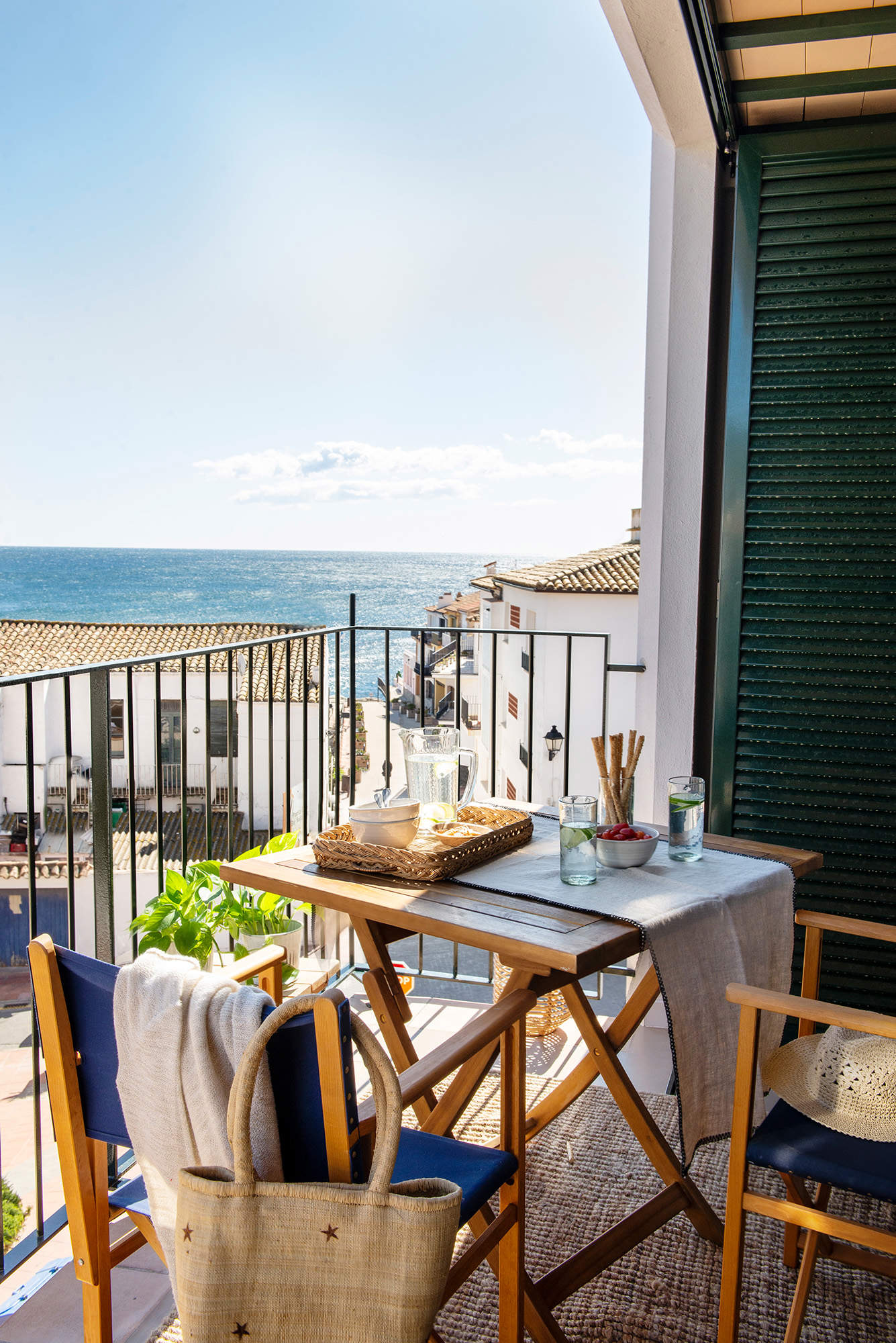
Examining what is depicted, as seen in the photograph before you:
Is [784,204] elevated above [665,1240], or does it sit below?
above

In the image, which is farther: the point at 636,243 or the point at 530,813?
the point at 636,243

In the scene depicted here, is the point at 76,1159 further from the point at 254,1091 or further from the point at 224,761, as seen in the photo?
the point at 224,761

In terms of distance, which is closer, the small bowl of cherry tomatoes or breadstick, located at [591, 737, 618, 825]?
the small bowl of cherry tomatoes

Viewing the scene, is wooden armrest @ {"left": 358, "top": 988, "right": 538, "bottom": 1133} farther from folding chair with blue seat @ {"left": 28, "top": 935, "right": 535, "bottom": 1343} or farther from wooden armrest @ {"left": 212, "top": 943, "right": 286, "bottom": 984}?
wooden armrest @ {"left": 212, "top": 943, "right": 286, "bottom": 984}

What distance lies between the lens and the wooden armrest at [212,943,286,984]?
140 cm

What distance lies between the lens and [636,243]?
101 feet

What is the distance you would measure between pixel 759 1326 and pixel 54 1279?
123 centimetres

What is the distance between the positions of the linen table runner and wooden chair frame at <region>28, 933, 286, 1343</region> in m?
0.57

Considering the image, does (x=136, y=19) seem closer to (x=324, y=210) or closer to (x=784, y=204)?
(x=324, y=210)

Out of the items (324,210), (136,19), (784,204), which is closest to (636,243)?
(324,210)

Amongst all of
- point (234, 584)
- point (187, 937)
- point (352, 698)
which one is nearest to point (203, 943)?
point (187, 937)

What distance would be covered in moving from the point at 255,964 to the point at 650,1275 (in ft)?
3.24

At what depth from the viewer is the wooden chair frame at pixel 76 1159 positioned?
1139mm

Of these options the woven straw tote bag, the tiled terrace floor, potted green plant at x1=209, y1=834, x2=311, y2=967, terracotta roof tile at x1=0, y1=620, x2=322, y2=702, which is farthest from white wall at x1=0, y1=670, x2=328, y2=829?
the woven straw tote bag
